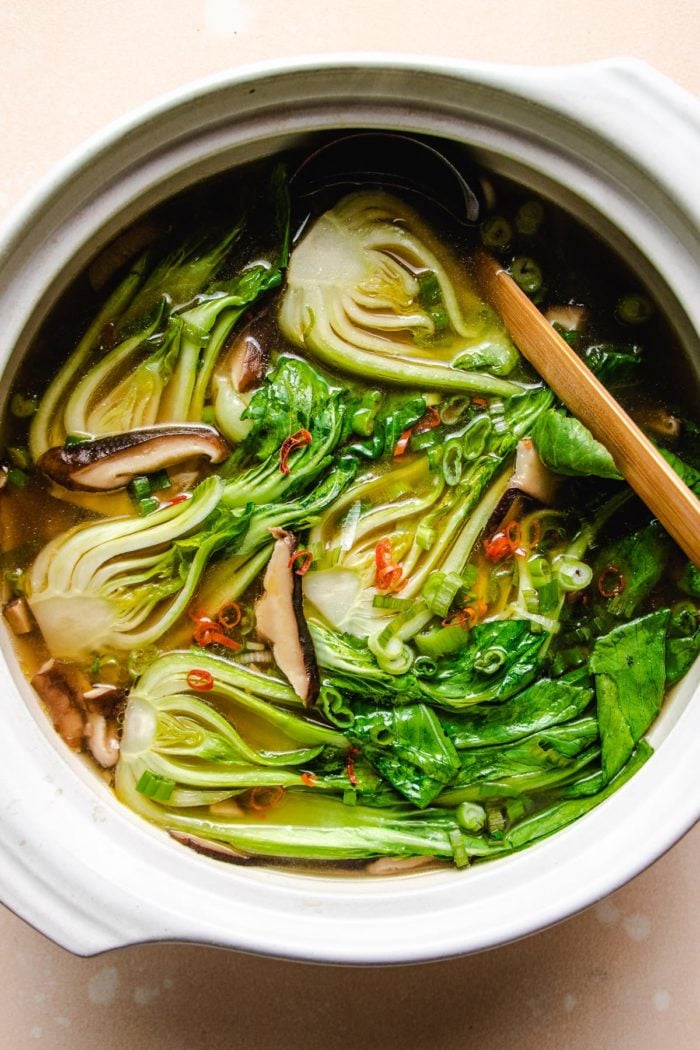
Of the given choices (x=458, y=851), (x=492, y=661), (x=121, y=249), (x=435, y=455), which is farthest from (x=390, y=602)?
(x=121, y=249)

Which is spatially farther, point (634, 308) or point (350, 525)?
point (350, 525)

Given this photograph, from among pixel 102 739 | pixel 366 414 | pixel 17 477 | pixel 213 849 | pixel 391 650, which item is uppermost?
pixel 17 477

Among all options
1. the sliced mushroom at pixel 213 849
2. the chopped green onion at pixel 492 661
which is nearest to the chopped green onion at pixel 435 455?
the chopped green onion at pixel 492 661

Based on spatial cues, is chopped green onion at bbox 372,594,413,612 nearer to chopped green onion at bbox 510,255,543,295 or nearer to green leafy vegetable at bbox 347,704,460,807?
green leafy vegetable at bbox 347,704,460,807

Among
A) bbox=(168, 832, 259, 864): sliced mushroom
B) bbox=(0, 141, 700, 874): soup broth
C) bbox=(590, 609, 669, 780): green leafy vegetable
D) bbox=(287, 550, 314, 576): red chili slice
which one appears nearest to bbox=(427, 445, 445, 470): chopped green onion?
bbox=(0, 141, 700, 874): soup broth

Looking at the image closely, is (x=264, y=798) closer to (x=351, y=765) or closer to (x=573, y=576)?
(x=351, y=765)

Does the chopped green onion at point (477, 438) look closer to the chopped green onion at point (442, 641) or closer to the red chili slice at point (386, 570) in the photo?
the red chili slice at point (386, 570)
